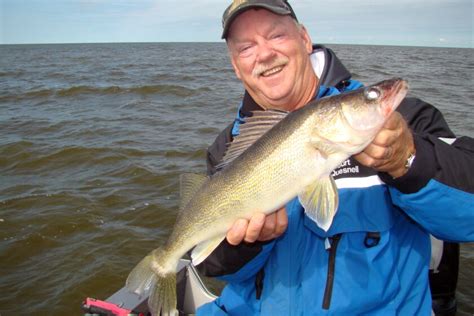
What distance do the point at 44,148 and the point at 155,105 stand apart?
7.11 meters

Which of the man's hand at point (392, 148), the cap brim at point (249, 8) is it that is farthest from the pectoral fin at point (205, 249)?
the cap brim at point (249, 8)

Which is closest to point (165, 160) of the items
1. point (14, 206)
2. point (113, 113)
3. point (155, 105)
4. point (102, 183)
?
point (102, 183)

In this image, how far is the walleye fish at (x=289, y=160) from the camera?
91.7 inches

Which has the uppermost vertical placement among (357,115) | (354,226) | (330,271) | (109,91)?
(109,91)

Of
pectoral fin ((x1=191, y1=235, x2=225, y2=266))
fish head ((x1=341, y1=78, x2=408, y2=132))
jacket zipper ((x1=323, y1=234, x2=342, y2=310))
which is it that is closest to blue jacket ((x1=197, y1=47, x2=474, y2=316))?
jacket zipper ((x1=323, y1=234, x2=342, y2=310))

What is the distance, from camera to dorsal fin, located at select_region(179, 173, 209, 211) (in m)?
3.10

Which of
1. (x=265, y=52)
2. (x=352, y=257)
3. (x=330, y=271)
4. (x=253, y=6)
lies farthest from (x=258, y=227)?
(x=253, y=6)

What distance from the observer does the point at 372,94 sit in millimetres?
2314

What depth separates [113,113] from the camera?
16484mm

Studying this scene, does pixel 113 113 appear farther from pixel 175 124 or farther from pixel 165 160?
pixel 165 160

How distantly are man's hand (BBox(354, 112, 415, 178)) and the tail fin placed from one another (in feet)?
6.10

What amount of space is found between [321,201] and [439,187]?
696 mm

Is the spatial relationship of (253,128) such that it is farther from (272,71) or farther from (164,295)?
(164,295)

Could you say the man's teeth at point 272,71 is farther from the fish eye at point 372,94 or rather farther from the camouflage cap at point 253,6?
the fish eye at point 372,94
